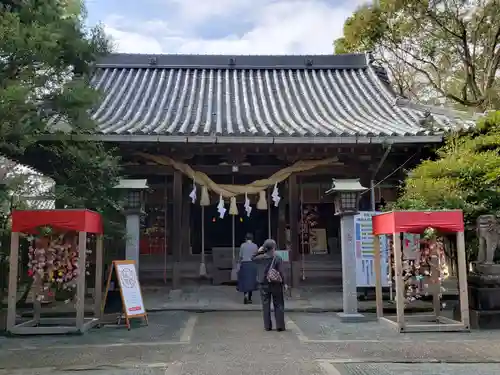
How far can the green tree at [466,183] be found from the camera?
8.28 m

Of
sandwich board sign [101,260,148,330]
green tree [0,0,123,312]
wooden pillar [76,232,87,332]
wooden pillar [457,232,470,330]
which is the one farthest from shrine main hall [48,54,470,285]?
wooden pillar [457,232,470,330]

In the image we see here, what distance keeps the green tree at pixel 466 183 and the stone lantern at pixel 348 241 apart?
0.97 m

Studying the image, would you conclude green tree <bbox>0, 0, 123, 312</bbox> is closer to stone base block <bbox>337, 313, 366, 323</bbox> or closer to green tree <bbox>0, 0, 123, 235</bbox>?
green tree <bbox>0, 0, 123, 235</bbox>

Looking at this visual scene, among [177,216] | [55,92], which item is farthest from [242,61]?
[55,92]

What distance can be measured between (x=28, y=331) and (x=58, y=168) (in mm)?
2727

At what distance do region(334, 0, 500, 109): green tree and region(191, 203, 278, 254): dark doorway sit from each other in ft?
34.4

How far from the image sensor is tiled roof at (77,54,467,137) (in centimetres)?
1149

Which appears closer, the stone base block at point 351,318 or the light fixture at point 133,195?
the stone base block at point 351,318

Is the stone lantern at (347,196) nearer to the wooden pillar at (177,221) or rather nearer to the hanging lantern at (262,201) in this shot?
the hanging lantern at (262,201)

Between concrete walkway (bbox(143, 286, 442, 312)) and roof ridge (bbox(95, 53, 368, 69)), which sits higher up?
A: roof ridge (bbox(95, 53, 368, 69))

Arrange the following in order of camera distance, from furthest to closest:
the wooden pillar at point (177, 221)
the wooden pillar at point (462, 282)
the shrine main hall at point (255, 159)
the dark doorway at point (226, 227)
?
the dark doorway at point (226, 227) → the wooden pillar at point (177, 221) → the shrine main hall at point (255, 159) → the wooden pillar at point (462, 282)

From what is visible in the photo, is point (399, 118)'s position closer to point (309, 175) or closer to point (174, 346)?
point (309, 175)

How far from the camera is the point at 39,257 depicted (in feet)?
25.8

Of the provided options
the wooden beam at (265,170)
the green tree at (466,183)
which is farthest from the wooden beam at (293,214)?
the green tree at (466,183)
